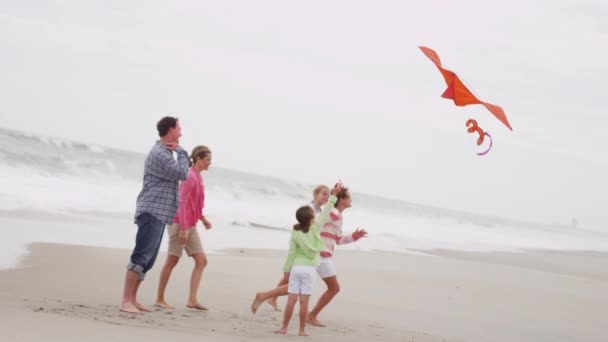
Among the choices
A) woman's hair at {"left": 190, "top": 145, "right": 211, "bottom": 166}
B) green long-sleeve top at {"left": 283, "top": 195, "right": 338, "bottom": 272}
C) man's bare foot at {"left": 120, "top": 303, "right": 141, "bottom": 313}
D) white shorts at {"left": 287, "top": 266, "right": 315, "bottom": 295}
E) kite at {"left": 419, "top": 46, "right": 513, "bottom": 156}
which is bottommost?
man's bare foot at {"left": 120, "top": 303, "right": 141, "bottom": 313}

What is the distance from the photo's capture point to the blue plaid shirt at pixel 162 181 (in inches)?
Result: 236

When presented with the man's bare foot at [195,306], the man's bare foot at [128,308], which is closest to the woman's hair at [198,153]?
the man's bare foot at [195,306]

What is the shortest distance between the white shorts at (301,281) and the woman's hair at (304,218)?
312 millimetres

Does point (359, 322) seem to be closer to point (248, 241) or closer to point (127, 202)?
point (248, 241)

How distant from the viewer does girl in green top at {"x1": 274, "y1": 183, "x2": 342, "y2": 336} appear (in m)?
5.84

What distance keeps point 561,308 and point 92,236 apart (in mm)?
6592

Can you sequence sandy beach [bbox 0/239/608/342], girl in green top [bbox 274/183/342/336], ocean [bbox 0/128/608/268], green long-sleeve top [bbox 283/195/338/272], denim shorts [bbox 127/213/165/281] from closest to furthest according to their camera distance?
1. sandy beach [bbox 0/239/608/342]
2. girl in green top [bbox 274/183/342/336]
3. green long-sleeve top [bbox 283/195/338/272]
4. denim shorts [bbox 127/213/165/281]
5. ocean [bbox 0/128/608/268]

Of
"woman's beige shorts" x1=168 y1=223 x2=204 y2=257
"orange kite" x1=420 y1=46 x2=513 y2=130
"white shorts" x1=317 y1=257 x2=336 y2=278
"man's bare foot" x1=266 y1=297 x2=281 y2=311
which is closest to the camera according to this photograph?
"orange kite" x1=420 y1=46 x2=513 y2=130

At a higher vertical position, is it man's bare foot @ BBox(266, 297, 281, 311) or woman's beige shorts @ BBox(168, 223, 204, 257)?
woman's beige shorts @ BBox(168, 223, 204, 257)

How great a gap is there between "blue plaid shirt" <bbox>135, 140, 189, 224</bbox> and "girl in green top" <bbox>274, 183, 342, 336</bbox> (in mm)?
997

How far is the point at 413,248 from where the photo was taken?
1712 cm

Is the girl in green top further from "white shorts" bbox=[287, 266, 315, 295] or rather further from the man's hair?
the man's hair

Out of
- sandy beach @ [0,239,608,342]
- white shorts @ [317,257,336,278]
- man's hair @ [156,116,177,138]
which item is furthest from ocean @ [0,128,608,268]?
white shorts @ [317,257,336,278]

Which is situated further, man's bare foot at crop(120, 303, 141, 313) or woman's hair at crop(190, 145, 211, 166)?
woman's hair at crop(190, 145, 211, 166)
